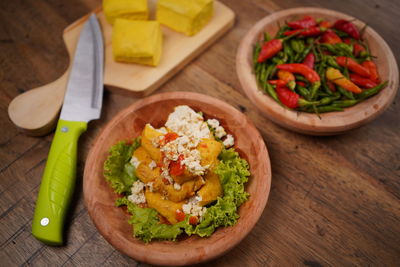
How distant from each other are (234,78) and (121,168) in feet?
3.59

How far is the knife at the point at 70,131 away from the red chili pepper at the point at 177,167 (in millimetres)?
638

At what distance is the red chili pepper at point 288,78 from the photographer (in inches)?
84.0

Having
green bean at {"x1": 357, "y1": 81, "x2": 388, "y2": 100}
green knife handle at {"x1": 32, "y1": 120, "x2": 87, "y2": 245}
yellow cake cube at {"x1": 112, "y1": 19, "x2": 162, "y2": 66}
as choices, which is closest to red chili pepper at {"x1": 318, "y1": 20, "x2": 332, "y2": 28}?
green bean at {"x1": 357, "y1": 81, "x2": 388, "y2": 100}

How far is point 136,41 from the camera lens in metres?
2.28

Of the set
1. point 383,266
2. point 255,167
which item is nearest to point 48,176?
point 255,167

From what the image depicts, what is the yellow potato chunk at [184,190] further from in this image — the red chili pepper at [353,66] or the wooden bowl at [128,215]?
the red chili pepper at [353,66]

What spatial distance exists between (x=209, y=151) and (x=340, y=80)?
1083 millimetres

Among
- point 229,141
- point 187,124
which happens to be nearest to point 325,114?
point 229,141

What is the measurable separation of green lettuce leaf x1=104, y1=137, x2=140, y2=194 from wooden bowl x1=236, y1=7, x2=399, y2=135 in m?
0.81

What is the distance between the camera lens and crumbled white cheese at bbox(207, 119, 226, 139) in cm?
193

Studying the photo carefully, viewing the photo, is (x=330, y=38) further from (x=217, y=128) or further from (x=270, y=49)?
(x=217, y=128)

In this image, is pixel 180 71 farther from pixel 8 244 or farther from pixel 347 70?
pixel 8 244

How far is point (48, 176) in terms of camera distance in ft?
5.90

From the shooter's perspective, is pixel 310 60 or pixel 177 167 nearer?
pixel 177 167
